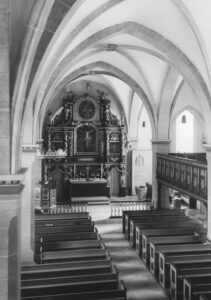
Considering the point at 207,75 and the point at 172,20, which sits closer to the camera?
the point at 172,20

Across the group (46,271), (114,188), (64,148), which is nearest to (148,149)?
(114,188)

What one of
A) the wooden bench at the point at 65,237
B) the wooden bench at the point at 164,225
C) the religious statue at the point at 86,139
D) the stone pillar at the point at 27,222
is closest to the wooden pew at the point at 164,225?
the wooden bench at the point at 164,225

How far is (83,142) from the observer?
2602 cm

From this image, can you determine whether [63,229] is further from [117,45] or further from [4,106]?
[4,106]

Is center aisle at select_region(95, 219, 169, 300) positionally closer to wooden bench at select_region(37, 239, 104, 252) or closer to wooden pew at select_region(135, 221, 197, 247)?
wooden pew at select_region(135, 221, 197, 247)

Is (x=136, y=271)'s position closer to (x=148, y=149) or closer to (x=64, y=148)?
(x=64, y=148)

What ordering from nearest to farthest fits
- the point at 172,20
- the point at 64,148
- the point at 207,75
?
the point at 172,20 → the point at 207,75 → the point at 64,148

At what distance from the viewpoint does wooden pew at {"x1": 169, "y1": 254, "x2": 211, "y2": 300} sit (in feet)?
32.5

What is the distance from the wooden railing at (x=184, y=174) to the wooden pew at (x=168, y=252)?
327cm

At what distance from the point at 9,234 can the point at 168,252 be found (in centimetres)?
719

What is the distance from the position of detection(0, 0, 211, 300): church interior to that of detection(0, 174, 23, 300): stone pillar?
0.05 feet

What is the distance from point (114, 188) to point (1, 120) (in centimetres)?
2229

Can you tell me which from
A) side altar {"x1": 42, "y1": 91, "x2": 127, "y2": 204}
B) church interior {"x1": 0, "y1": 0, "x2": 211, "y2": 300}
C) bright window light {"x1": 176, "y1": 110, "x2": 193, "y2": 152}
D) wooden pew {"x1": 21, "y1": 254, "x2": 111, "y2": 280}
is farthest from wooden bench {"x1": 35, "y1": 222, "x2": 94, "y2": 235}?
bright window light {"x1": 176, "y1": 110, "x2": 193, "y2": 152}

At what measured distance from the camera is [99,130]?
26.3 meters
